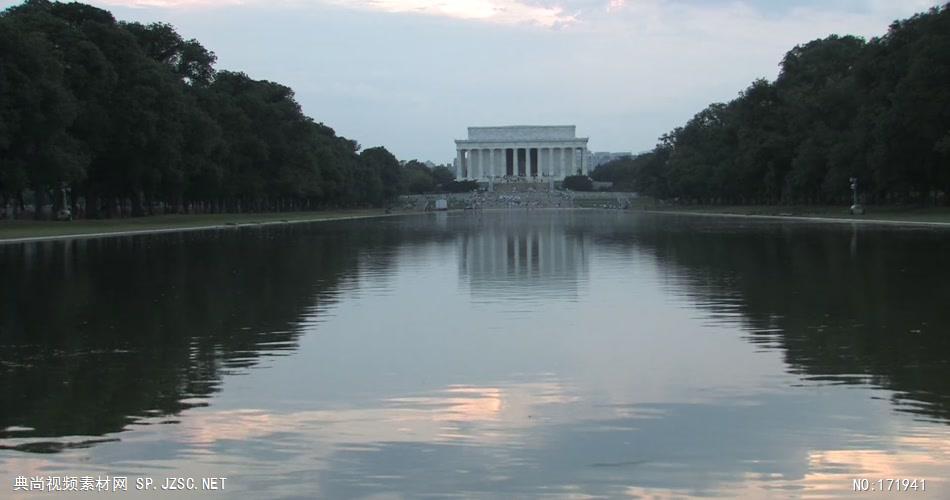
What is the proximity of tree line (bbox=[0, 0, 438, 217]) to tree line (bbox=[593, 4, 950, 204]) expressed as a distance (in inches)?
1485

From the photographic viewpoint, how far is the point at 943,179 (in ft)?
208

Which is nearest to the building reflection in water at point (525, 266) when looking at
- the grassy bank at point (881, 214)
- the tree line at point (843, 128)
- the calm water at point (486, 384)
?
the calm water at point (486, 384)

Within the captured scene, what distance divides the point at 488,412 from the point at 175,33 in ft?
255

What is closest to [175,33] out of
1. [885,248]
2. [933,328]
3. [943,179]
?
[943,179]

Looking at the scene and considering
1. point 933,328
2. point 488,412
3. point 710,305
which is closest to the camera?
point 488,412

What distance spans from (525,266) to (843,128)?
2223 inches

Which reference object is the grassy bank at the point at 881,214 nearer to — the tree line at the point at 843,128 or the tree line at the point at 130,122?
the tree line at the point at 843,128

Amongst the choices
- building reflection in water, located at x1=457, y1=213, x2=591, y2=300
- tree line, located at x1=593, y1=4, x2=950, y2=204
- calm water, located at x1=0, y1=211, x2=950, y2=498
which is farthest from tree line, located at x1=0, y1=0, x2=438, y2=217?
tree line, located at x1=593, y1=4, x2=950, y2=204

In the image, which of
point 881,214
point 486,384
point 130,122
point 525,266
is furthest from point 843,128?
point 486,384

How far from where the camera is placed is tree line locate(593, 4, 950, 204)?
196 feet

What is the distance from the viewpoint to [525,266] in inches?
1089

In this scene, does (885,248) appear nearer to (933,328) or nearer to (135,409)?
(933,328)

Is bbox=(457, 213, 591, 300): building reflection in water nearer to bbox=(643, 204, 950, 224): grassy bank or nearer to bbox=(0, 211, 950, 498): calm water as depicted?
bbox=(0, 211, 950, 498): calm water

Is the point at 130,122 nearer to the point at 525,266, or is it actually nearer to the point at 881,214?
the point at 525,266
